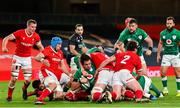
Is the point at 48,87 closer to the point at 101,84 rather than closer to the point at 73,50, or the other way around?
the point at 101,84

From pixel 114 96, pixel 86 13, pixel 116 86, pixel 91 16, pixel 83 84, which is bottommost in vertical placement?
pixel 114 96

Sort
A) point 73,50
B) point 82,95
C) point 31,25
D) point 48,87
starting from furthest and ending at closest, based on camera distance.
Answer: point 73,50, point 31,25, point 82,95, point 48,87

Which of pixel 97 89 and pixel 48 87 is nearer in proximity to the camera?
pixel 97 89

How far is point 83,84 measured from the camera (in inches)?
559

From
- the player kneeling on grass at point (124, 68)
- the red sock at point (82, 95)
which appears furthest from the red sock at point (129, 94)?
the red sock at point (82, 95)

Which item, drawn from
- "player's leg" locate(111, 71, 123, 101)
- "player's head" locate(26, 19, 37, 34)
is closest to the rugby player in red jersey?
"player's head" locate(26, 19, 37, 34)

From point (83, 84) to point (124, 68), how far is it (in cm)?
117

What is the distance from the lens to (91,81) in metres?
14.2

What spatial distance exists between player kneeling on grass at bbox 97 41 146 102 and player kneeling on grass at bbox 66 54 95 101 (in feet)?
1.20

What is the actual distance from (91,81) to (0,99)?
255cm

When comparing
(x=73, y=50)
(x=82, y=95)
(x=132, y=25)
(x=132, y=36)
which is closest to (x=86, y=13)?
(x=73, y=50)

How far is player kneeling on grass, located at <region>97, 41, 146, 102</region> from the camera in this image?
13.5 m

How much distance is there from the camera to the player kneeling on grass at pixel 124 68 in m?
13.5

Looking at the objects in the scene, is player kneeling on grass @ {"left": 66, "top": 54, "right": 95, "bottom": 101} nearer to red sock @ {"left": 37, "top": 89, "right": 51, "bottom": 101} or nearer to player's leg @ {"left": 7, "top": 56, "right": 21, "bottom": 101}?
red sock @ {"left": 37, "top": 89, "right": 51, "bottom": 101}
